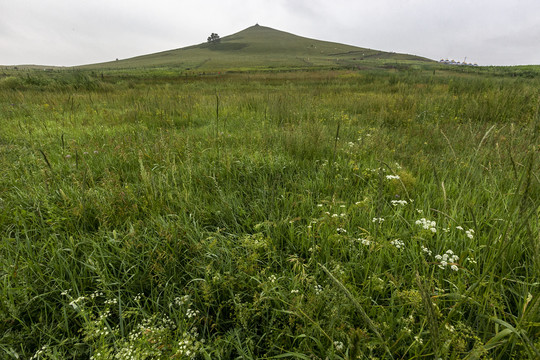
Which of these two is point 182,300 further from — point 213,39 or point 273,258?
point 213,39

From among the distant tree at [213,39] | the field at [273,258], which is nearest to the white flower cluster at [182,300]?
the field at [273,258]

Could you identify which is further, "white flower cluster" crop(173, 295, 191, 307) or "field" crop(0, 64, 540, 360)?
"white flower cluster" crop(173, 295, 191, 307)

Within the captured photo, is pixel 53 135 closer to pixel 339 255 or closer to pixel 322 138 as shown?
pixel 322 138

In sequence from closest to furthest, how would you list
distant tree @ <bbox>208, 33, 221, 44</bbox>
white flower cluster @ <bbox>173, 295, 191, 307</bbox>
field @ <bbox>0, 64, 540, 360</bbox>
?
field @ <bbox>0, 64, 540, 360</bbox> → white flower cluster @ <bbox>173, 295, 191, 307</bbox> → distant tree @ <bbox>208, 33, 221, 44</bbox>

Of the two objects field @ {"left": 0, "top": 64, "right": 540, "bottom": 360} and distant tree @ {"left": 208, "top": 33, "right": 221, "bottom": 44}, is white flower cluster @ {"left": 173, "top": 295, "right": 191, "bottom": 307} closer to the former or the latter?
field @ {"left": 0, "top": 64, "right": 540, "bottom": 360}

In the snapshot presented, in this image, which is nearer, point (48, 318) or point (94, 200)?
point (48, 318)

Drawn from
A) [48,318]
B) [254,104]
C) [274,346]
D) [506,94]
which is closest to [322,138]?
[274,346]

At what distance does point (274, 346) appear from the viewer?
4.27 ft

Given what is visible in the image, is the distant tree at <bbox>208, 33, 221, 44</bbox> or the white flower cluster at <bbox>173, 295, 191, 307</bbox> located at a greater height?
the distant tree at <bbox>208, 33, 221, 44</bbox>

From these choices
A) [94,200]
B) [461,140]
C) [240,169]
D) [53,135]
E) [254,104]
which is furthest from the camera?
[254,104]

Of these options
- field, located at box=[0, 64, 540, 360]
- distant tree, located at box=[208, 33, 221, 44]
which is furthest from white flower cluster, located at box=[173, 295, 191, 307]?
distant tree, located at box=[208, 33, 221, 44]

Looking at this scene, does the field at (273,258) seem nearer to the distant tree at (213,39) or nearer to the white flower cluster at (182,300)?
the white flower cluster at (182,300)

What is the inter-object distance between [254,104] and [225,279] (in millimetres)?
6921

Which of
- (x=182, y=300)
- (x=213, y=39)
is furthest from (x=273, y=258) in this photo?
(x=213, y=39)
